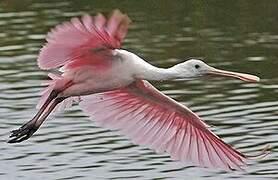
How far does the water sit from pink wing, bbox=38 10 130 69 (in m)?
5.57

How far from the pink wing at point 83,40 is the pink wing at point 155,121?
1.16 m

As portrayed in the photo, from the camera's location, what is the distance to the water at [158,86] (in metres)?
17.1

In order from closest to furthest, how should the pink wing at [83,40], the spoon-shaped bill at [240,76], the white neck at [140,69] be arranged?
the pink wing at [83,40] < the white neck at [140,69] < the spoon-shaped bill at [240,76]

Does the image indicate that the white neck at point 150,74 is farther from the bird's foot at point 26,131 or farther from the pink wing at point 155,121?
the bird's foot at point 26,131

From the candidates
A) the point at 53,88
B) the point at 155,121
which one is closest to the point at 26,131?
the point at 53,88

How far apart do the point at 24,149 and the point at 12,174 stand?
1323 mm

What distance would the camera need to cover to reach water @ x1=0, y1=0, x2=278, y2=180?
17094 mm

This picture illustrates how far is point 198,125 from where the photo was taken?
12227 mm

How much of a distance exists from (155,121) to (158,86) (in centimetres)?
925

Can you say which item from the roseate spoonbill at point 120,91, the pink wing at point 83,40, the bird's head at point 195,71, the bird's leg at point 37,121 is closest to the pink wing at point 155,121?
the roseate spoonbill at point 120,91

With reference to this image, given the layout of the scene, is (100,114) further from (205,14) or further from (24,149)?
(205,14)

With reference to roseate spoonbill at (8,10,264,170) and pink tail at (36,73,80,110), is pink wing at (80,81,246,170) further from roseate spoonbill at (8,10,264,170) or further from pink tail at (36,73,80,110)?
pink tail at (36,73,80,110)

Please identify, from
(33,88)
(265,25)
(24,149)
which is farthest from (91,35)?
(265,25)

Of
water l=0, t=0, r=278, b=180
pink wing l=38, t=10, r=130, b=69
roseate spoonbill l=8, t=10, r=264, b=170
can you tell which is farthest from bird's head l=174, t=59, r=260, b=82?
water l=0, t=0, r=278, b=180
